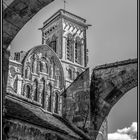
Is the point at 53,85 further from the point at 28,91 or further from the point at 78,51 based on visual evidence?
the point at 78,51

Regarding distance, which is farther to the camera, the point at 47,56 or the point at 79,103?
the point at 47,56

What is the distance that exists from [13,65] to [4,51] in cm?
3281

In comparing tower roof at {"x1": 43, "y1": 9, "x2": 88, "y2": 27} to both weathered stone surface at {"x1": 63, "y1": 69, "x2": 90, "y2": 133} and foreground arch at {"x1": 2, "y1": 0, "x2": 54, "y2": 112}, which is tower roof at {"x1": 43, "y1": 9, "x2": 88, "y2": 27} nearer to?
weathered stone surface at {"x1": 63, "y1": 69, "x2": 90, "y2": 133}

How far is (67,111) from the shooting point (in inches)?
473

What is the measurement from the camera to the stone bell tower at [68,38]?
45.7m

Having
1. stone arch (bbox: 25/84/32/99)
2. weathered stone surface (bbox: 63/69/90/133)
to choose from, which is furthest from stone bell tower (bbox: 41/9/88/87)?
weathered stone surface (bbox: 63/69/90/133)

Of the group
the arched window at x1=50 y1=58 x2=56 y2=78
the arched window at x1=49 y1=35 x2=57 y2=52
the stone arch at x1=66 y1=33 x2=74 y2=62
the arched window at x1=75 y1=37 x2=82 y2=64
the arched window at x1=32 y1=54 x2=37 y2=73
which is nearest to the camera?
the arched window at x1=32 y1=54 x2=37 y2=73

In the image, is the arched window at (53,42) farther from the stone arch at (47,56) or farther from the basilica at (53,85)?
the stone arch at (47,56)

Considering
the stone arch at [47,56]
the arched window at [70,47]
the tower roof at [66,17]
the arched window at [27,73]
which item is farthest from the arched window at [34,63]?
the tower roof at [66,17]

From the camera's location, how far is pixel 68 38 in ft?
159

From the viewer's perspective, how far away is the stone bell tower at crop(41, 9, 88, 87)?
4571 cm

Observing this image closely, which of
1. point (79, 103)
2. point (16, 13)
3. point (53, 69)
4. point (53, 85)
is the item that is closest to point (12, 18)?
point (16, 13)

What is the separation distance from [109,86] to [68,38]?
37.6 meters

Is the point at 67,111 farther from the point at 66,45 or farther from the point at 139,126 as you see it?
the point at 66,45
